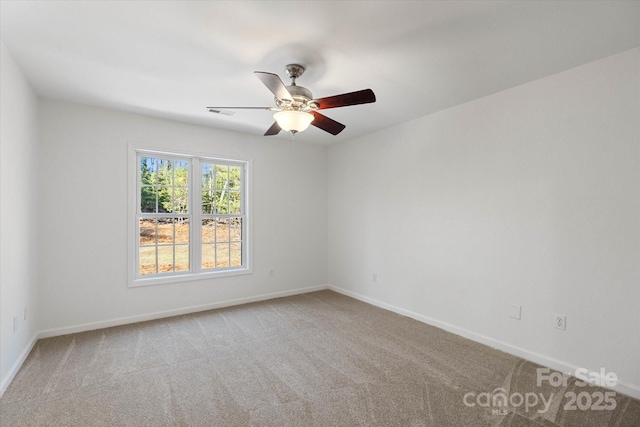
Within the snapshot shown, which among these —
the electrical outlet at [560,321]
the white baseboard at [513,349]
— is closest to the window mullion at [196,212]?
the white baseboard at [513,349]

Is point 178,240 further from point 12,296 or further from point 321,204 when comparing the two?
point 321,204

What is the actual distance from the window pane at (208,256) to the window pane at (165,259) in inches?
17.0

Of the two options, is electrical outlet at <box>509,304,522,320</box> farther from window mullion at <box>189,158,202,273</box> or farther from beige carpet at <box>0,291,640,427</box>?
window mullion at <box>189,158,202,273</box>

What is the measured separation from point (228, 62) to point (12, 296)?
2.61m

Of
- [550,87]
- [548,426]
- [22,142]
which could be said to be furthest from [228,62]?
[548,426]

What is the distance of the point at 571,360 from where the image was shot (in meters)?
2.61

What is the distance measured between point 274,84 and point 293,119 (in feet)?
1.22

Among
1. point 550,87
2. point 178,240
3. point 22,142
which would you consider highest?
point 550,87

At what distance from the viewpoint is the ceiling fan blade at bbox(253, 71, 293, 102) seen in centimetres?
199

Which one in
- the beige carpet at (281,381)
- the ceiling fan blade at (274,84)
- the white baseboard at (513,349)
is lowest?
the beige carpet at (281,381)

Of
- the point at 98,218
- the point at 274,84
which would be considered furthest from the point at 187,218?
the point at 274,84

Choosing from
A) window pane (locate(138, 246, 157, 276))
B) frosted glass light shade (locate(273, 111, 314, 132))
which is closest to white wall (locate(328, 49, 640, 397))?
frosted glass light shade (locate(273, 111, 314, 132))

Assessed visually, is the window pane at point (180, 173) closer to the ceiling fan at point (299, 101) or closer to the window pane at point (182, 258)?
the window pane at point (182, 258)

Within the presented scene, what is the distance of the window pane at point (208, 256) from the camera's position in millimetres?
4469
